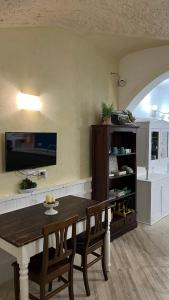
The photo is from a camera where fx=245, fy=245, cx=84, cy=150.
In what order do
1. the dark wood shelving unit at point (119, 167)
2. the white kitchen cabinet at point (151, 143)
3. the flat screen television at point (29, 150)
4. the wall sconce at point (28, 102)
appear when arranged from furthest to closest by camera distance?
the white kitchen cabinet at point (151, 143) → the dark wood shelving unit at point (119, 167) → the wall sconce at point (28, 102) → the flat screen television at point (29, 150)

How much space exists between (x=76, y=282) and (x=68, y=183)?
1.25m

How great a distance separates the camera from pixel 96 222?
8.23 feet

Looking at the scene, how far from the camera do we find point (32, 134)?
2.89 meters

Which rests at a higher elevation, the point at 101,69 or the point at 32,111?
the point at 101,69

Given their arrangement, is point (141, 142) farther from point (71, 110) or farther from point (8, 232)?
point (8, 232)

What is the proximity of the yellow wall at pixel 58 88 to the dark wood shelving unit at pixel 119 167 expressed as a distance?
0.56 feet

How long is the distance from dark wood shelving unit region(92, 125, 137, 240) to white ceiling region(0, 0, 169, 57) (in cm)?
A: 138

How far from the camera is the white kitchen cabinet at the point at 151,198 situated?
4203 millimetres

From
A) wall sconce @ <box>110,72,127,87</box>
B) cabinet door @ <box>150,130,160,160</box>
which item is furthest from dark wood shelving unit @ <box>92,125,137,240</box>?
wall sconce @ <box>110,72,127,87</box>

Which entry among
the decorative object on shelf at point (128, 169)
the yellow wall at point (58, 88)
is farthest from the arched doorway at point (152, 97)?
the decorative object on shelf at point (128, 169)

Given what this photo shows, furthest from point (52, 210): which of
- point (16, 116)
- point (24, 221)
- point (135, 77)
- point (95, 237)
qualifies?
point (135, 77)

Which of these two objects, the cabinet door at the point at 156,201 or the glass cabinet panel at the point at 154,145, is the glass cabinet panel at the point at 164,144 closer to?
the glass cabinet panel at the point at 154,145

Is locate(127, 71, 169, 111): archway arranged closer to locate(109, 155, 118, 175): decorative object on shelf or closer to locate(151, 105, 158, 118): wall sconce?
locate(109, 155, 118, 175): decorative object on shelf

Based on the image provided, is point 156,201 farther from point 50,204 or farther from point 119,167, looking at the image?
point 50,204
